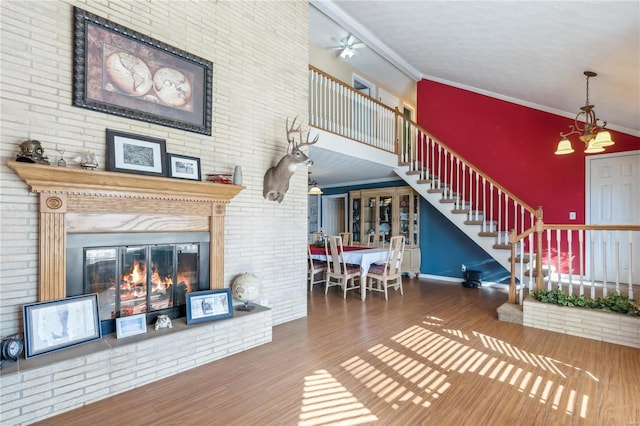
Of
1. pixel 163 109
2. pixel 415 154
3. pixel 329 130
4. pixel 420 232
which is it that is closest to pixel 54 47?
pixel 163 109

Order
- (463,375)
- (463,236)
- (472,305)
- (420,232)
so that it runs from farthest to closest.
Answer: (420,232)
(463,236)
(472,305)
(463,375)

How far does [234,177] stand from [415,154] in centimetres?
504

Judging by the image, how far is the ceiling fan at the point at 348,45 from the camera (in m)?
6.33

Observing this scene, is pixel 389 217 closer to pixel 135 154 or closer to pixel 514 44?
pixel 514 44

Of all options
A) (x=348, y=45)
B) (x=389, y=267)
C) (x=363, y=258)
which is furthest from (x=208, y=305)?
(x=348, y=45)

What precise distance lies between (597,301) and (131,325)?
15.9 feet

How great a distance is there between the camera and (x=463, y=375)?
2.77 metres

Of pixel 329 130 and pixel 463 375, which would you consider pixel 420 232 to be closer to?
pixel 329 130

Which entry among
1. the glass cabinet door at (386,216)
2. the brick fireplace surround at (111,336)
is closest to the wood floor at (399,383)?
the brick fireplace surround at (111,336)

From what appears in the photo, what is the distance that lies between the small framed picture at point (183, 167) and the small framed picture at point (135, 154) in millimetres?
74

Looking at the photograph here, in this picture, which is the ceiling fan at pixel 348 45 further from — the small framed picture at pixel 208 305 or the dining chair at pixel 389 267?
Answer: the small framed picture at pixel 208 305

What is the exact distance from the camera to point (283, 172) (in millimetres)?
3838

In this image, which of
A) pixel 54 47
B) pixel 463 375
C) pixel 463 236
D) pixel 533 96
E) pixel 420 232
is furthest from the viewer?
pixel 420 232

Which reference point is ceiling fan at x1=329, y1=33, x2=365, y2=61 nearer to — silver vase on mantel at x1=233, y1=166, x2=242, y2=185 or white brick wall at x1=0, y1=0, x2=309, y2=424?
white brick wall at x1=0, y1=0, x2=309, y2=424
